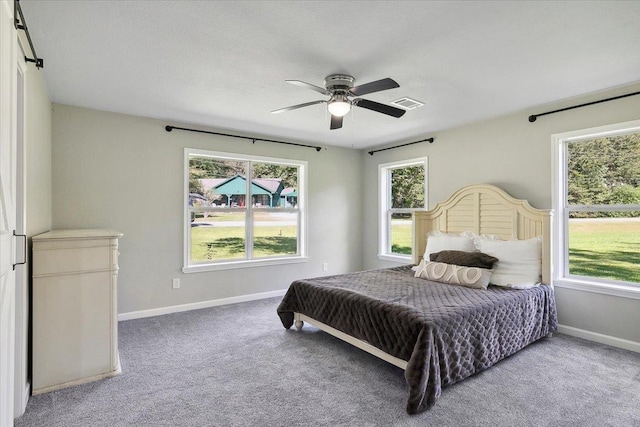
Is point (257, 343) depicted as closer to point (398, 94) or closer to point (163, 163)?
point (163, 163)

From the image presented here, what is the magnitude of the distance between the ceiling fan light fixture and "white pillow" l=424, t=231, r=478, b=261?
2215mm

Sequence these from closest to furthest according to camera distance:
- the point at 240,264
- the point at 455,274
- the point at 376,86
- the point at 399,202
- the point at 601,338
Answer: the point at 376,86
the point at 601,338
the point at 455,274
the point at 240,264
the point at 399,202

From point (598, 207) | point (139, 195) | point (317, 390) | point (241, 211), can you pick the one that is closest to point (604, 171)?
point (598, 207)

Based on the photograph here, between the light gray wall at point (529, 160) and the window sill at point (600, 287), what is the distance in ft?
0.16

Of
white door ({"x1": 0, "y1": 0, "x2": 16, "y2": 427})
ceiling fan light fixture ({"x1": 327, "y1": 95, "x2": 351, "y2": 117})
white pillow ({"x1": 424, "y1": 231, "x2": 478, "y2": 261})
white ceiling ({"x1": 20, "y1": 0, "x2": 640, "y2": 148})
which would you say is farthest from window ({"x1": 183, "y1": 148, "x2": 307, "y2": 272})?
white door ({"x1": 0, "y1": 0, "x2": 16, "y2": 427})

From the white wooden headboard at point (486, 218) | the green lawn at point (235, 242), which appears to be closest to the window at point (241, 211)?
the green lawn at point (235, 242)

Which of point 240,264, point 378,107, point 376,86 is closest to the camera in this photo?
point 376,86

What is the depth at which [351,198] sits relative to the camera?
5941 mm

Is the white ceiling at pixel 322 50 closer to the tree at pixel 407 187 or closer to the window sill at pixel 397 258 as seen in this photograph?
the tree at pixel 407 187

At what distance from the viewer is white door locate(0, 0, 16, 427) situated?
4.63ft

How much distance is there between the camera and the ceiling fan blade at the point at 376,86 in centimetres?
236

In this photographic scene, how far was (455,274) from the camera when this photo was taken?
137 inches

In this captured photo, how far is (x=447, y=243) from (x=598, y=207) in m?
1.48

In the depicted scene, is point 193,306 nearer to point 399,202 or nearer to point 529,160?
point 399,202
